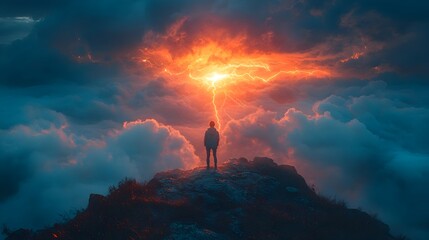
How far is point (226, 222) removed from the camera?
56.0 ft

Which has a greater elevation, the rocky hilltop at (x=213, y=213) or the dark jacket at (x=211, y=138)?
the dark jacket at (x=211, y=138)

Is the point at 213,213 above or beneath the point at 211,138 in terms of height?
beneath

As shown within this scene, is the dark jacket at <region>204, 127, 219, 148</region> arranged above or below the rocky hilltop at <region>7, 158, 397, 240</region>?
above

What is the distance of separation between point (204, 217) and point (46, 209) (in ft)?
553

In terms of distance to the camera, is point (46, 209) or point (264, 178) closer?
point (264, 178)

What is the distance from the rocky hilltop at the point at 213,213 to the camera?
1516cm

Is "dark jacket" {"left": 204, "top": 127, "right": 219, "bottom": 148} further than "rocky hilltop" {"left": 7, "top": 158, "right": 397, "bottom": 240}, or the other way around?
"dark jacket" {"left": 204, "top": 127, "right": 219, "bottom": 148}

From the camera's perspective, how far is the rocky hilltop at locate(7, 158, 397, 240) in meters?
15.2

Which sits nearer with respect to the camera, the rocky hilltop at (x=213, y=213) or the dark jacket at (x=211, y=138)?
the rocky hilltop at (x=213, y=213)

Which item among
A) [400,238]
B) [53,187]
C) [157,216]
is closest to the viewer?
[157,216]

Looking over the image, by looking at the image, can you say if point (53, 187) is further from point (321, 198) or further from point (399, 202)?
point (321, 198)

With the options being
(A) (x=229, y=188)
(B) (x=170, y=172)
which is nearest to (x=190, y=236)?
(A) (x=229, y=188)

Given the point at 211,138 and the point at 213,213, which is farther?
the point at 211,138

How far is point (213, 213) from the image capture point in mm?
18188
